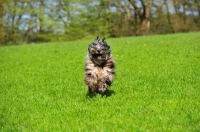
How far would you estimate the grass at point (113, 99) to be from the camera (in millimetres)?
5531

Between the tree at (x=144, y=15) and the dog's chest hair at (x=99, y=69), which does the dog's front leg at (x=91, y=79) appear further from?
the tree at (x=144, y=15)

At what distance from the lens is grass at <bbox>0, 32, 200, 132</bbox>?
5531 millimetres

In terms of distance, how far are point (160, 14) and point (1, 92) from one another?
149ft

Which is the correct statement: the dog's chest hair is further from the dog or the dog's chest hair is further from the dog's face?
the dog's face

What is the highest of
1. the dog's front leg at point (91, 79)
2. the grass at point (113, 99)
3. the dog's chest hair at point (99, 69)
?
the dog's chest hair at point (99, 69)

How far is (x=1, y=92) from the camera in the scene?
9.45m

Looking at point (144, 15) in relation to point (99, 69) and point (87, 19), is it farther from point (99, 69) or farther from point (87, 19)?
point (99, 69)

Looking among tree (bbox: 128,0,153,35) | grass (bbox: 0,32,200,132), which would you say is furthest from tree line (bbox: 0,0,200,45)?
grass (bbox: 0,32,200,132)

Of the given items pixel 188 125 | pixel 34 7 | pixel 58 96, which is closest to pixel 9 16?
pixel 34 7

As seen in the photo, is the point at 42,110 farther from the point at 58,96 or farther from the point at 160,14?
the point at 160,14

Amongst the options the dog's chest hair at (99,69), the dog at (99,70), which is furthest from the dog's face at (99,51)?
the dog's chest hair at (99,69)

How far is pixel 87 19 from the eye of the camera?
172 feet

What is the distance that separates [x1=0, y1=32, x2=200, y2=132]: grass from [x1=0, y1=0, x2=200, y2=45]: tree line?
3402 centimetres

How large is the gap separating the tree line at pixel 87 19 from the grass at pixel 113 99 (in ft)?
112
